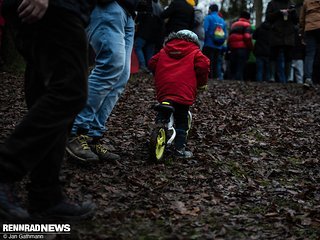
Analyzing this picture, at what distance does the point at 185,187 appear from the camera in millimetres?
4602

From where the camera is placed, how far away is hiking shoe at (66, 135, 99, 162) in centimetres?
439

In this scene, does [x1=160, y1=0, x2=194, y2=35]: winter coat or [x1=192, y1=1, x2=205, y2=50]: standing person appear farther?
[x1=192, y1=1, x2=205, y2=50]: standing person

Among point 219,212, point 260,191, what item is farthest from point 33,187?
point 260,191

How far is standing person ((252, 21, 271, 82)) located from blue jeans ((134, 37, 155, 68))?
11.3 feet

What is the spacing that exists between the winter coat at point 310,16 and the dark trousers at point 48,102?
8.82 metres

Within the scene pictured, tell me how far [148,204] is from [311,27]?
27.2 ft

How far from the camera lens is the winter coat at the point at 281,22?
13.5 m

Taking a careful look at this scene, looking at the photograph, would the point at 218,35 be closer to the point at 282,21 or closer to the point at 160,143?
the point at 282,21

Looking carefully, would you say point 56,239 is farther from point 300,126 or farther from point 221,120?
point 300,126

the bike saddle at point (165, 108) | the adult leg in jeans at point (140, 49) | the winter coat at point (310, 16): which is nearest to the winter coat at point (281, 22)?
the winter coat at point (310, 16)

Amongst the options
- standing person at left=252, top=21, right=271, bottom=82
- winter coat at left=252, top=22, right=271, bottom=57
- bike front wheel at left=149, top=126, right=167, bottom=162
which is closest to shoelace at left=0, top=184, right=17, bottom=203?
bike front wheel at left=149, top=126, right=167, bottom=162

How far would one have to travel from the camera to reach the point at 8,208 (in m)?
2.89

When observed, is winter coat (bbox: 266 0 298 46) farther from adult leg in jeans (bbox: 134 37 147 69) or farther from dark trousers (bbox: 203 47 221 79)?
adult leg in jeans (bbox: 134 37 147 69)

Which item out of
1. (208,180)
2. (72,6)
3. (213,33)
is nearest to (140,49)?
(213,33)
